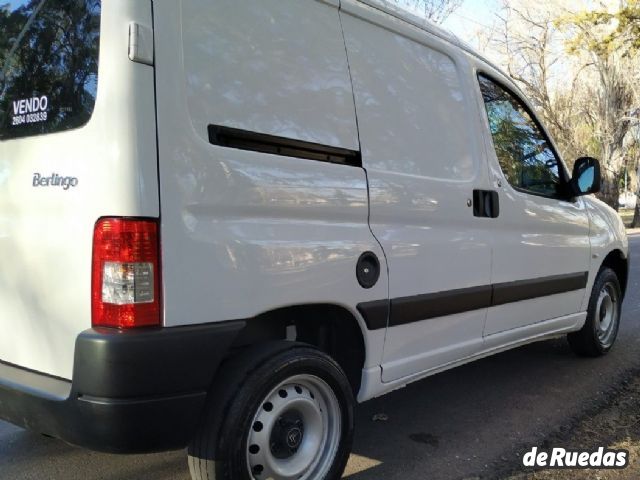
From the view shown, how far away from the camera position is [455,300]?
3350 millimetres

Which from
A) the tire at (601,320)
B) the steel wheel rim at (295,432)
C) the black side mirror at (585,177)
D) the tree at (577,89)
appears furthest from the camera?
the tree at (577,89)

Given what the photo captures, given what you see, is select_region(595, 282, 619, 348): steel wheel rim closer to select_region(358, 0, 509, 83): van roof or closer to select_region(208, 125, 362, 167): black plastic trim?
select_region(358, 0, 509, 83): van roof

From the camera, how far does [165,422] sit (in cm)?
214

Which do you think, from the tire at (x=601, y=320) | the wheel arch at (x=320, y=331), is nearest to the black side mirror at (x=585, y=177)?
the tire at (x=601, y=320)

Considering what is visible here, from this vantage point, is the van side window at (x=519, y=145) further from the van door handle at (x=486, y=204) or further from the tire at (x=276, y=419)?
the tire at (x=276, y=419)

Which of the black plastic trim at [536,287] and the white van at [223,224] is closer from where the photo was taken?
the white van at [223,224]

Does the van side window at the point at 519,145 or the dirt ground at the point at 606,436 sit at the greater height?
the van side window at the point at 519,145

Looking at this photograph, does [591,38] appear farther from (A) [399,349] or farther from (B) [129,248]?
(B) [129,248]

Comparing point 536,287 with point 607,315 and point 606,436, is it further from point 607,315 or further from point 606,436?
point 607,315

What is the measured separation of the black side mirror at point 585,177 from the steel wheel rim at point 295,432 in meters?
2.71

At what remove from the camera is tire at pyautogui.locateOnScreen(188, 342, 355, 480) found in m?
2.28

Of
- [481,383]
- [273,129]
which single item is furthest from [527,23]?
[273,129]

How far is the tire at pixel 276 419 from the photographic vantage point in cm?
228

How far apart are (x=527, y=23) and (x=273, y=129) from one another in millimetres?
25532
